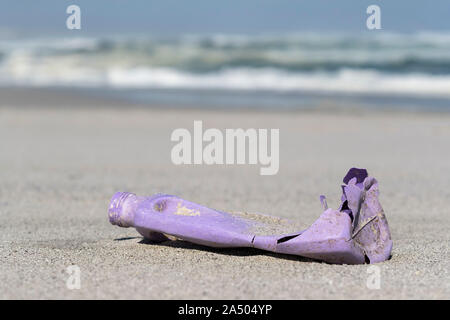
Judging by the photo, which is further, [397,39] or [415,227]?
[397,39]

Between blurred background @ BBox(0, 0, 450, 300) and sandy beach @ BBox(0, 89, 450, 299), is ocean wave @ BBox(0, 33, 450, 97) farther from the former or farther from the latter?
sandy beach @ BBox(0, 89, 450, 299)

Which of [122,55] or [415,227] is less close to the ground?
[122,55]

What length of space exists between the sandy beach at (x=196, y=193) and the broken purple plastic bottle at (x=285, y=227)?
0.24 ft

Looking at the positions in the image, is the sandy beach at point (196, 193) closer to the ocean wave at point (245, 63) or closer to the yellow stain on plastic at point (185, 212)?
the yellow stain on plastic at point (185, 212)

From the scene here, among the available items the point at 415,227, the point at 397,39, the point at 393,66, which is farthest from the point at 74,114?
the point at 397,39

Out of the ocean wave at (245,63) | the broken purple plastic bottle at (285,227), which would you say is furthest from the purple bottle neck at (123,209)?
the ocean wave at (245,63)

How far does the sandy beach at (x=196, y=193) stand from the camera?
10.4ft

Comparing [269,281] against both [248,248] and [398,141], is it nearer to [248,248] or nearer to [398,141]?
[248,248]

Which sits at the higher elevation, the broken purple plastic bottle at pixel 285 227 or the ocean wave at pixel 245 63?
the ocean wave at pixel 245 63

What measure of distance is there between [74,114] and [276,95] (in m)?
4.96

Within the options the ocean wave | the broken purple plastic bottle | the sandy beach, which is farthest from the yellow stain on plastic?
the ocean wave

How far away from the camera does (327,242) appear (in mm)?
3373

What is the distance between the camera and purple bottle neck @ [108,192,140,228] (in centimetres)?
367

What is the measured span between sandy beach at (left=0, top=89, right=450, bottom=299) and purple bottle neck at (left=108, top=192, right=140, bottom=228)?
0.17 metres
